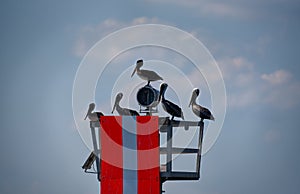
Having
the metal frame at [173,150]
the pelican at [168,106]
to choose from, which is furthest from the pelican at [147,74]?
the metal frame at [173,150]

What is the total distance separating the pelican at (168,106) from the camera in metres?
37.8

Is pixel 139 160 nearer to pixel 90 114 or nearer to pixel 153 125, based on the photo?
pixel 153 125

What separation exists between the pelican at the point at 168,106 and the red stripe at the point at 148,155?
1.23 metres

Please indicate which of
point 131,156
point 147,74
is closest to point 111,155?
point 131,156

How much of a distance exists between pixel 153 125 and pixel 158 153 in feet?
4.42

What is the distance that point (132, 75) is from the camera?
129 feet

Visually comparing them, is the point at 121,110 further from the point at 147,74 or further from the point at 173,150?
the point at 173,150

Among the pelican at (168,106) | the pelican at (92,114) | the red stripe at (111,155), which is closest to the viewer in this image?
the red stripe at (111,155)

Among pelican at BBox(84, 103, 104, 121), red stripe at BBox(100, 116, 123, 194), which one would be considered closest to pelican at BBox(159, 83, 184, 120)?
red stripe at BBox(100, 116, 123, 194)

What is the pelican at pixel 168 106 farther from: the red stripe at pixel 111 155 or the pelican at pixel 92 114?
the pelican at pixel 92 114

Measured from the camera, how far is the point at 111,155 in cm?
3734

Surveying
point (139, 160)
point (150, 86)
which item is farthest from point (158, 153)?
point (150, 86)

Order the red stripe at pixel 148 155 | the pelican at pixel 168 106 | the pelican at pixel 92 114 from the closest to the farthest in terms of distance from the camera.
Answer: the red stripe at pixel 148 155 < the pelican at pixel 168 106 < the pelican at pixel 92 114

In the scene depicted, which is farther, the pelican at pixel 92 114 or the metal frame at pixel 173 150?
the pelican at pixel 92 114
